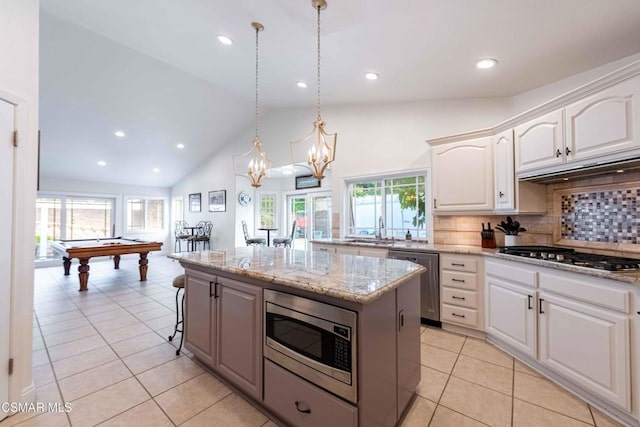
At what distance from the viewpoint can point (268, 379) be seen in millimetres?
1668

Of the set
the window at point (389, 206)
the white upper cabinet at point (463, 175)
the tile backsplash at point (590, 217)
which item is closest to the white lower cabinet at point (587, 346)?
the tile backsplash at point (590, 217)

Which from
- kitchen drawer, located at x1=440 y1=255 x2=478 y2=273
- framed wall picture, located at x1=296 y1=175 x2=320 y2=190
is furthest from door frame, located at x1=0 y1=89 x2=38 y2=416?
framed wall picture, located at x1=296 y1=175 x2=320 y2=190

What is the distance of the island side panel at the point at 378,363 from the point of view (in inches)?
50.9

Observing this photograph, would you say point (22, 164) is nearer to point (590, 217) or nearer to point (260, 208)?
point (590, 217)

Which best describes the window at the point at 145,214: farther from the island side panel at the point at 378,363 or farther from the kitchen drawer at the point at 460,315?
the island side panel at the point at 378,363

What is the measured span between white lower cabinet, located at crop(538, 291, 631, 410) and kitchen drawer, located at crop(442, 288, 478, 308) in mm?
692

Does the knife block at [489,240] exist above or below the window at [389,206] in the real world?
below

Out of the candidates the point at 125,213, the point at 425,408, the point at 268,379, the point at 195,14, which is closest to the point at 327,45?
the point at 195,14

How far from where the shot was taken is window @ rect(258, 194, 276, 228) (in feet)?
23.9

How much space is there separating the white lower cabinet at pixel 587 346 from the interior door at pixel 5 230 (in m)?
3.67

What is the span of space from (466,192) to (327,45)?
2181mm

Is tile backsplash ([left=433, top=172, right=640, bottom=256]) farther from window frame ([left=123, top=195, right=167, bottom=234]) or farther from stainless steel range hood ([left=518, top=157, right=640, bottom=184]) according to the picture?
window frame ([left=123, top=195, right=167, bottom=234])

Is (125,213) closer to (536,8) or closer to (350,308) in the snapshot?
(350,308)

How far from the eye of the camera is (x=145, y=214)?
864cm
